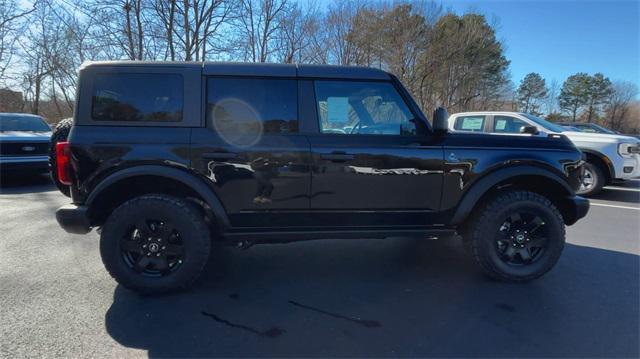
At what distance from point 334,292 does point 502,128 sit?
7.10m

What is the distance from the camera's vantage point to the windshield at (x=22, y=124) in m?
8.67

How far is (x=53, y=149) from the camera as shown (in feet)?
11.0

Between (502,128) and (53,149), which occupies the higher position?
(502,128)

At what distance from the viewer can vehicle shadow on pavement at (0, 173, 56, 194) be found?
7.62 metres

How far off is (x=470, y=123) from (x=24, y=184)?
10.9 meters

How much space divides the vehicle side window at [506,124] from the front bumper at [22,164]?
34.9 feet

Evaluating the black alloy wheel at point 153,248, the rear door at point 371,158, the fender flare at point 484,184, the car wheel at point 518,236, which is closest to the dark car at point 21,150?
the black alloy wheel at point 153,248

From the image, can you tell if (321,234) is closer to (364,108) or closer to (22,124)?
(364,108)

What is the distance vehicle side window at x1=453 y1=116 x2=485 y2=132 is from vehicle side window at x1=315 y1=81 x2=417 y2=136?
6.34 metres

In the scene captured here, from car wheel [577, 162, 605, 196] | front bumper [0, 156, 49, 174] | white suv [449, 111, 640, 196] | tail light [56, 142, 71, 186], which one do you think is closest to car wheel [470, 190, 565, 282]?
tail light [56, 142, 71, 186]

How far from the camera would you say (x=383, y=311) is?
283 cm

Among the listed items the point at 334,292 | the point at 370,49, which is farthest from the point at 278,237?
the point at 370,49

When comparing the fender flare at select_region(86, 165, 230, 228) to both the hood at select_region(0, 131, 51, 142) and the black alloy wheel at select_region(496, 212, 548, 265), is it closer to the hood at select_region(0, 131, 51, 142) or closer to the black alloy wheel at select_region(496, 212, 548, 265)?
the black alloy wheel at select_region(496, 212, 548, 265)

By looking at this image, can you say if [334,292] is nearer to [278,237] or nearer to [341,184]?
[278,237]
